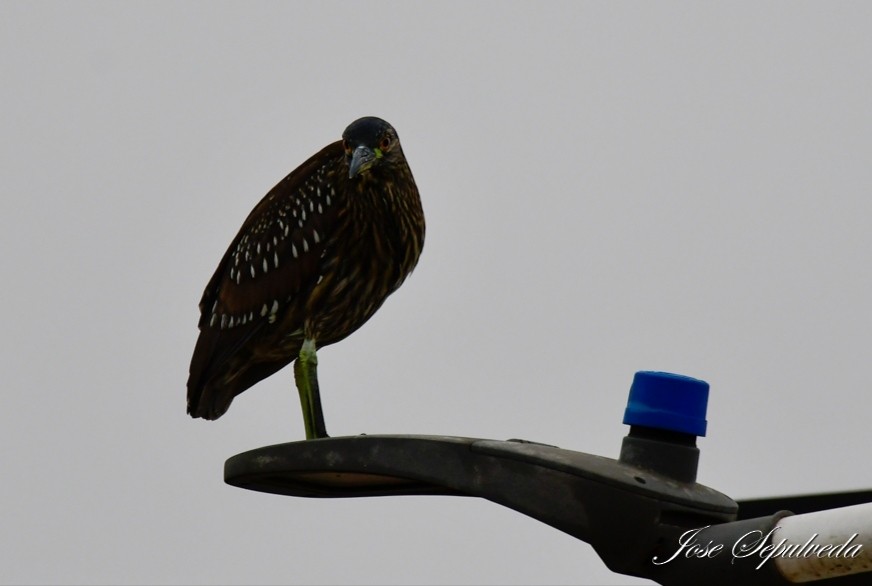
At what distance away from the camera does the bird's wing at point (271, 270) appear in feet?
23.8

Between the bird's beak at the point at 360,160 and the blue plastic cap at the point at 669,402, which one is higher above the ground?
the bird's beak at the point at 360,160

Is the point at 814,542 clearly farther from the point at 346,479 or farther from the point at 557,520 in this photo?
the point at 346,479

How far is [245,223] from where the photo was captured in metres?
7.83

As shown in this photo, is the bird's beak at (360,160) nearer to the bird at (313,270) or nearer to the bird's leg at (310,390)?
the bird at (313,270)

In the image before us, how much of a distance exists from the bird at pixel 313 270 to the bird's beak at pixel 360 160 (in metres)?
0.07

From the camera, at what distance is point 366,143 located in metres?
6.86

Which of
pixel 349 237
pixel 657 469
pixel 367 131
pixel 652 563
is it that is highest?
pixel 367 131

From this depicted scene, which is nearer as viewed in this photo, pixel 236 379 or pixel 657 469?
pixel 657 469

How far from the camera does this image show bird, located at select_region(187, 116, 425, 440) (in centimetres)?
716

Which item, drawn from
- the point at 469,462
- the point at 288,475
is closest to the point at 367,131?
the point at 288,475

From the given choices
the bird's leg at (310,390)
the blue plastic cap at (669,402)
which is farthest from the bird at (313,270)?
the blue plastic cap at (669,402)

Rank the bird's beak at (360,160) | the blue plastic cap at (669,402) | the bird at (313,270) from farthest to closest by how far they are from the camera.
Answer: the bird at (313,270) → the bird's beak at (360,160) → the blue plastic cap at (669,402)

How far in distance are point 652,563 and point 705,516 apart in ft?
0.79

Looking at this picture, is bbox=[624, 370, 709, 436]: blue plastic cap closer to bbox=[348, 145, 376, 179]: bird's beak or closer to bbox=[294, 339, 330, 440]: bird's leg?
bbox=[348, 145, 376, 179]: bird's beak
